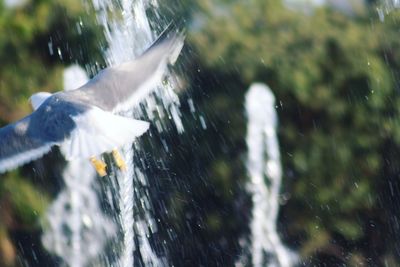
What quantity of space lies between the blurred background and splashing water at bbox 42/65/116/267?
0.15 ft

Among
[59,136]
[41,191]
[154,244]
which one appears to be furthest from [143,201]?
[59,136]

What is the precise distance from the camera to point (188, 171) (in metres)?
3.59

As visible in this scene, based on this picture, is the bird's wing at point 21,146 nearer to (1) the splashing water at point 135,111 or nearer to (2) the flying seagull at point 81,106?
(2) the flying seagull at point 81,106

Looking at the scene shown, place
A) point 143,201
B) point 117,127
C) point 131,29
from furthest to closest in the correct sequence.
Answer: point 143,201
point 131,29
point 117,127

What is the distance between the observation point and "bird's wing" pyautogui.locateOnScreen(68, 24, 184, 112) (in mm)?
2195

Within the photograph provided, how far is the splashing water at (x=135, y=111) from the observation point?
9.93 ft

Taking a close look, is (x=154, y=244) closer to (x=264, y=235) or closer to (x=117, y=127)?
(x=264, y=235)

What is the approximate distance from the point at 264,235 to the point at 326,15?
82 cm

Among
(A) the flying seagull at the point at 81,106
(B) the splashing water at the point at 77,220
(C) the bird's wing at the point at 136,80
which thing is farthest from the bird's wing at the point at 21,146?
(B) the splashing water at the point at 77,220

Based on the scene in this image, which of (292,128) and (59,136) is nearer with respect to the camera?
(59,136)

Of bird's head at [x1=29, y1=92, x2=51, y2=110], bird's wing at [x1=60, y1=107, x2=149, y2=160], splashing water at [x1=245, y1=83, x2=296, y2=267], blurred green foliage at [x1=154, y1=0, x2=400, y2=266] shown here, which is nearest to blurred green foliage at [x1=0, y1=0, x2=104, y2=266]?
blurred green foliage at [x1=154, y1=0, x2=400, y2=266]

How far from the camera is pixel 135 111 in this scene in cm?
312

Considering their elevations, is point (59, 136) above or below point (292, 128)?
above

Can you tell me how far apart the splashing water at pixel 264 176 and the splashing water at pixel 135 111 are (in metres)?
0.27
